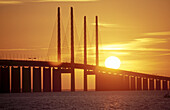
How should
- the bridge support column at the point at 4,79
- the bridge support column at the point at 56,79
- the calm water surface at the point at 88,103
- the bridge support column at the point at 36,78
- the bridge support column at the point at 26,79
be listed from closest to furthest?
the calm water surface at the point at 88,103
the bridge support column at the point at 4,79
the bridge support column at the point at 26,79
the bridge support column at the point at 36,78
the bridge support column at the point at 56,79

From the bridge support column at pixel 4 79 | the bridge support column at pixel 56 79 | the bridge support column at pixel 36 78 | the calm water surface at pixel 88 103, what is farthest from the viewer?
the bridge support column at pixel 56 79

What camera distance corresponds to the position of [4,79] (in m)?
115

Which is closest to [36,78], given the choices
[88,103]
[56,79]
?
[56,79]

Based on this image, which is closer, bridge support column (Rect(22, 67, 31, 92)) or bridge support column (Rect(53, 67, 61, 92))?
bridge support column (Rect(22, 67, 31, 92))

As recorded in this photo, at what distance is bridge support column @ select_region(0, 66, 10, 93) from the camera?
11425 cm

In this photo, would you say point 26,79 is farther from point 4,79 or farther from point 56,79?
point 56,79

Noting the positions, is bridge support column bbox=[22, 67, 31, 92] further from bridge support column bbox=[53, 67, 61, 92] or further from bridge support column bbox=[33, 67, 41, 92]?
bridge support column bbox=[53, 67, 61, 92]

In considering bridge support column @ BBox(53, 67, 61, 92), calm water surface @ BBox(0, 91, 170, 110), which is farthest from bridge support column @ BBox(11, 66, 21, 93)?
calm water surface @ BBox(0, 91, 170, 110)

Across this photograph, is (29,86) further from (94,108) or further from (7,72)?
(94,108)

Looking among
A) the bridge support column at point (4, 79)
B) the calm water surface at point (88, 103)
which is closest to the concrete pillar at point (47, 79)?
the bridge support column at point (4, 79)

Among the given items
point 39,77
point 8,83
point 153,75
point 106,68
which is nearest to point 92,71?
point 106,68

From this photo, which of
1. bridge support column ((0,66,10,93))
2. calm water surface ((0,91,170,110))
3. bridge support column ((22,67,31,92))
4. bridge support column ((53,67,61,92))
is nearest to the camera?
calm water surface ((0,91,170,110))

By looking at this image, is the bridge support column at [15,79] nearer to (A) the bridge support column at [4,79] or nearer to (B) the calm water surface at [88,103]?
(A) the bridge support column at [4,79]

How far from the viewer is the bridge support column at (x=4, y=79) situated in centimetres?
11425
